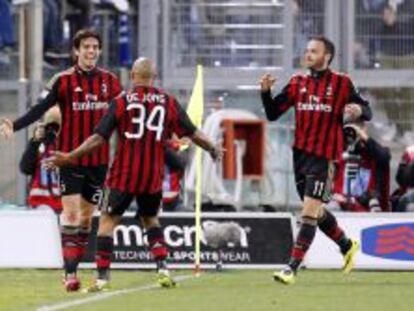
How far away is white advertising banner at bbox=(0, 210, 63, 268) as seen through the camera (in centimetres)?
1653

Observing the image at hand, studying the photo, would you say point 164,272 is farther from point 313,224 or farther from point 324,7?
point 324,7

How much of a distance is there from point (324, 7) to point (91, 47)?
7218 mm

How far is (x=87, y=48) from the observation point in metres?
13.6

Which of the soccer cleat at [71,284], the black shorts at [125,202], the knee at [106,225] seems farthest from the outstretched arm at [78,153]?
the soccer cleat at [71,284]

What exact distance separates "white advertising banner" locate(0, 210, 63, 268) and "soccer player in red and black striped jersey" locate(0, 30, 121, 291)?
105 inches

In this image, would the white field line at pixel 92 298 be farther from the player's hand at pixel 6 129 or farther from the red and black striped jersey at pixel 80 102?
the player's hand at pixel 6 129

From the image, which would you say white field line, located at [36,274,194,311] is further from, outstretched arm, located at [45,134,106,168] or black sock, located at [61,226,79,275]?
outstretched arm, located at [45,134,106,168]

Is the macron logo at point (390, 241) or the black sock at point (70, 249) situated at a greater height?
the black sock at point (70, 249)

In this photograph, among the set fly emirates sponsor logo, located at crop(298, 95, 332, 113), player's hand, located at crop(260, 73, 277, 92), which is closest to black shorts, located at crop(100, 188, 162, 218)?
player's hand, located at crop(260, 73, 277, 92)

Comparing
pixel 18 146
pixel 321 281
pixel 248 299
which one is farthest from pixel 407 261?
pixel 18 146

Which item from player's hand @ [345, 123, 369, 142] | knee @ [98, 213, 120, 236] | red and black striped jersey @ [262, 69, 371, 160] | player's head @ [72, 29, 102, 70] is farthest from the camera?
player's hand @ [345, 123, 369, 142]

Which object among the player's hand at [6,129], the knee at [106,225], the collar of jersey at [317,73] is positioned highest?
the collar of jersey at [317,73]

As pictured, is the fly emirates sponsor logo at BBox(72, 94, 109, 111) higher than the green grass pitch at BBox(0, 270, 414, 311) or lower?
higher

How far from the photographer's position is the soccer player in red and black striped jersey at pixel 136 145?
13008 millimetres
